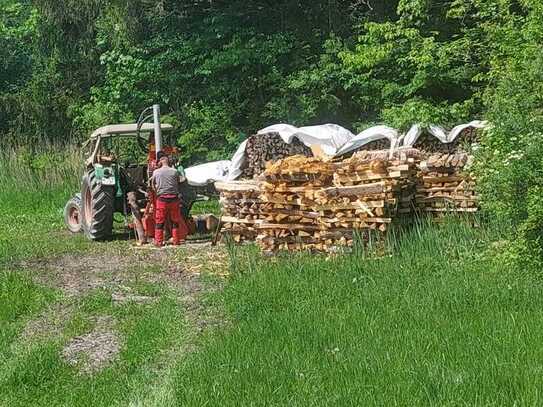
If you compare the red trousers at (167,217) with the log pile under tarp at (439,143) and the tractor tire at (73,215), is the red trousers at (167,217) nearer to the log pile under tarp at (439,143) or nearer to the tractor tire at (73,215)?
the tractor tire at (73,215)

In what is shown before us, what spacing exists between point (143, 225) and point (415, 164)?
5.27m

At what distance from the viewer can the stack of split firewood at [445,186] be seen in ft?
43.4

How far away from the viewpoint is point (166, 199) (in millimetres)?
14602

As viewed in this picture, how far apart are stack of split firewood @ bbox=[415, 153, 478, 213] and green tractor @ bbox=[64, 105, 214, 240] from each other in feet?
15.3

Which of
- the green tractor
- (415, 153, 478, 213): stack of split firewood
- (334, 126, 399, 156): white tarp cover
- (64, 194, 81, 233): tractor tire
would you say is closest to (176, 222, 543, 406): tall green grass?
(415, 153, 478, 213): stack of split firewood

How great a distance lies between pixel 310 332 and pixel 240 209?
690cm

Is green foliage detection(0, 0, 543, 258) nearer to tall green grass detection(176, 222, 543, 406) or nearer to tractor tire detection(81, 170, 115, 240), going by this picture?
tractor tire detection(81, 170, 115, 240)

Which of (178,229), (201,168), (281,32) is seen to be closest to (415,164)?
(178,229)

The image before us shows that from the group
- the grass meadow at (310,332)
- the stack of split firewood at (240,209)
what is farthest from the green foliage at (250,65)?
the grass meadow at (310,332)

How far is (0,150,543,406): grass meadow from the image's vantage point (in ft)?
18.6

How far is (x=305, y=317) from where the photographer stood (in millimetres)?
7668

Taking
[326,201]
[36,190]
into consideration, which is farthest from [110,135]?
[36,190]

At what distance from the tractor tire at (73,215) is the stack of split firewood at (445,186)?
25.8ft

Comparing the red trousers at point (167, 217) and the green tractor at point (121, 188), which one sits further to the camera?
the green tractor at point (121, 188)
